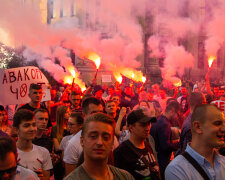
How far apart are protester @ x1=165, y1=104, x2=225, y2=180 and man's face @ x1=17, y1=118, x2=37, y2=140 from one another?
1.52 metres

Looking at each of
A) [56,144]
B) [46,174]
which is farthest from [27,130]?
[56,144]

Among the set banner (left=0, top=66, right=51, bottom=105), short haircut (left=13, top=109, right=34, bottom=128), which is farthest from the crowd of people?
banner (left=0, top=66, right=51, bottom=105)

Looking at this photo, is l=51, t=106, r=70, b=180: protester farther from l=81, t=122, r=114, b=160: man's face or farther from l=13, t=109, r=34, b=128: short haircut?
l=81, t=122, r=114, b=160: man's face

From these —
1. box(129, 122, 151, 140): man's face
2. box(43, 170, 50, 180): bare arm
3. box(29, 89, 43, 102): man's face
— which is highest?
box(29, 89, 43, 102): man's face

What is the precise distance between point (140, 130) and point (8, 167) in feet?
5.62

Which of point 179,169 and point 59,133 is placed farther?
point 59,133

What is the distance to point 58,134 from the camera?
4.89 metres

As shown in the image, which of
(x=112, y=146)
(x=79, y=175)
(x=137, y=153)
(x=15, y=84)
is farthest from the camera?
(x=15, y=84)

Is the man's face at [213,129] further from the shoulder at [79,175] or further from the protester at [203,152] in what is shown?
the shoulder at [79,175]

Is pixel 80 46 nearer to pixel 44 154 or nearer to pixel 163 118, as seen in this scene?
pixel 163 118

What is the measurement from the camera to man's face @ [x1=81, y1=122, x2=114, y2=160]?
7.29ft

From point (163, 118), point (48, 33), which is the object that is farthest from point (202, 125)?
point (48, 33)

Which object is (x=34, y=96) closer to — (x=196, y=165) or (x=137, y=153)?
(x=137, y=153)

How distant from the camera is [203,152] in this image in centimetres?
252
